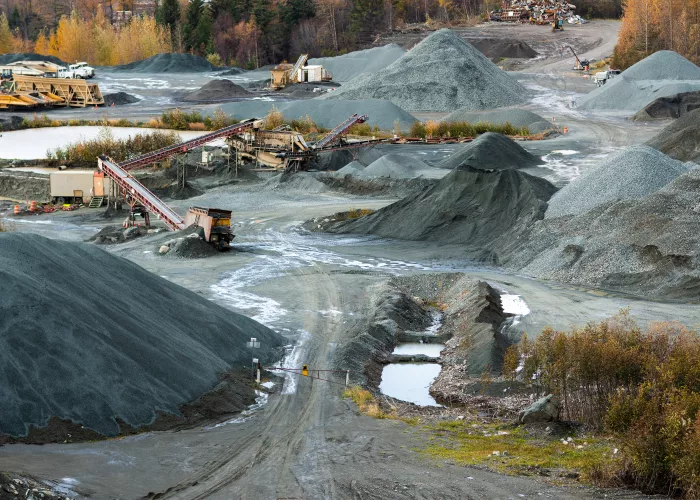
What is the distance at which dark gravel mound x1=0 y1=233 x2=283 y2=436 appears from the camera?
1752 cm

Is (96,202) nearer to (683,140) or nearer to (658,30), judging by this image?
(683,140)

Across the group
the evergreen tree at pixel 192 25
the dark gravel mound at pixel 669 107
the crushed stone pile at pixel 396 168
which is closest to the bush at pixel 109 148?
the crushed stone pile at pixel 396 168

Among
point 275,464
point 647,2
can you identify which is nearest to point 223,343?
point 275,464

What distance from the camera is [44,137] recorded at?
221 ft

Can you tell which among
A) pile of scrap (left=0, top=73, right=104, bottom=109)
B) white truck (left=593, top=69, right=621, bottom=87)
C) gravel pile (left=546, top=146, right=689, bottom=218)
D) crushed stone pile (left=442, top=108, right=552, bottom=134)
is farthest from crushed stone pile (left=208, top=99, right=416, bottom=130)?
gravel pile (left=546, top=146, right=689, bottom=218)

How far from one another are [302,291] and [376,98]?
146 ft

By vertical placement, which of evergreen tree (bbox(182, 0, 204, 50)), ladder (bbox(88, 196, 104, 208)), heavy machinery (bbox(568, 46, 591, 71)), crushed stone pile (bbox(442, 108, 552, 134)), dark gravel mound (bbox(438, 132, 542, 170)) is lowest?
ladder (bbox(88, 196, 104, 208))

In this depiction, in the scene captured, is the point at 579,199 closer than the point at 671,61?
Yes

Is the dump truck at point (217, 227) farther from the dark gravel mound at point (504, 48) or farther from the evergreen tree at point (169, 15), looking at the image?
the evergreen tree at point (169, 15)

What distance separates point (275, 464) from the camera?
690 inches

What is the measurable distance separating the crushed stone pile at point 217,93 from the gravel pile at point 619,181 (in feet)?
171

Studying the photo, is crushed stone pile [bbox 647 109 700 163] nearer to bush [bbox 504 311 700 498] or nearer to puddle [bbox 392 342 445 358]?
puddle [bbox 392 342 445 358]

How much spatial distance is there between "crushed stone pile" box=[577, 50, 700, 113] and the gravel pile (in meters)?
36.7

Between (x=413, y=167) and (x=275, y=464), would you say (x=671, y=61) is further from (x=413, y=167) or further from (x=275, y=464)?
(x=275, y=464)
